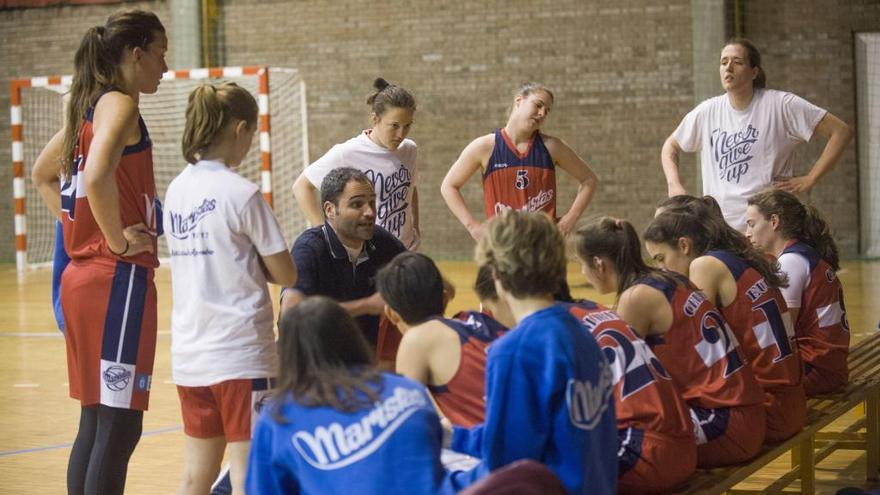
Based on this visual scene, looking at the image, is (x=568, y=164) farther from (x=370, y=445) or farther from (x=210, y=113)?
(x=370, y=445)

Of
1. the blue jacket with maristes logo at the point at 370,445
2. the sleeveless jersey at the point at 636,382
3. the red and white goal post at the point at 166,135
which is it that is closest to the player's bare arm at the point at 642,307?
the sleeveless jersey at the point at 636,382

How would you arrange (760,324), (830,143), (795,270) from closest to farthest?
(760,324), (795,270), (830,143)

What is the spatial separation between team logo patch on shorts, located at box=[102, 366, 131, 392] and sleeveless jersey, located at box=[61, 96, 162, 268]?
0.32 meters

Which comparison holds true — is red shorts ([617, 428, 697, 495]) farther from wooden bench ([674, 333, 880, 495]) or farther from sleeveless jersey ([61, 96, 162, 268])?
sleeveless jersey ([61, 96, 162, 268])

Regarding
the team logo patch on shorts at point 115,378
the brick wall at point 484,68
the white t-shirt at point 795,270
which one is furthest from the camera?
the brick wall at point 484,68

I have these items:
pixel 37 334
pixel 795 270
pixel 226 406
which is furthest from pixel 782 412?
pixel 37 334

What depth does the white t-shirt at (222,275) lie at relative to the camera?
10.5 ft

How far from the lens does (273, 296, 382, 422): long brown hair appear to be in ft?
7.69

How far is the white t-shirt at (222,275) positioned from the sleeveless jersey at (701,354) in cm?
111

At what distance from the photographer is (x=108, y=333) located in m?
3.49

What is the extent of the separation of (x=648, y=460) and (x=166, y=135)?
1231 centimetres

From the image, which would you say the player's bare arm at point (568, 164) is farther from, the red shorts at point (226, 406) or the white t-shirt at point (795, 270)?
the red shorts at point (226, 406)

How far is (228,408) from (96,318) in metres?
0.55

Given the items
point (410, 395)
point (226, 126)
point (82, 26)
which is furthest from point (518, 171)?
point (82, 26)
